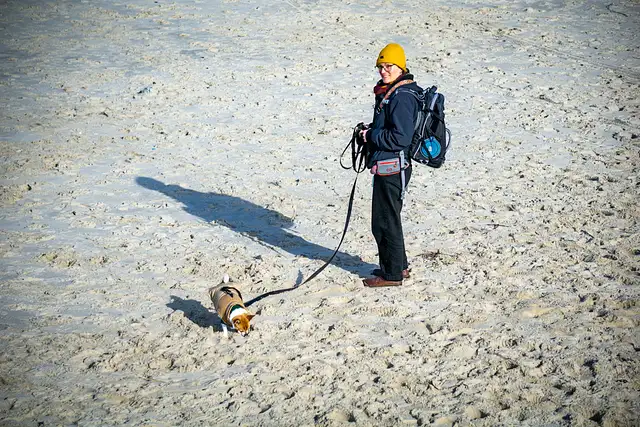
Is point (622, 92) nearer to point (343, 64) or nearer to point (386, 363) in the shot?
point (343, 64)

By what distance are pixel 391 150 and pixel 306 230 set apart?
1.98 metres

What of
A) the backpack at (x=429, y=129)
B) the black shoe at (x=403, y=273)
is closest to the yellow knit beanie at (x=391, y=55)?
the backpack at (x=429, y=129)

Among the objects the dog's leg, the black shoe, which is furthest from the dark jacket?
the dog's leg

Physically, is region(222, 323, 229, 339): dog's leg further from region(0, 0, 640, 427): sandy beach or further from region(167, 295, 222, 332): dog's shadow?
region(167, 295, 222, 332): dog's shadow

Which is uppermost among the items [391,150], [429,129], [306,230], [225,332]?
[429,129]

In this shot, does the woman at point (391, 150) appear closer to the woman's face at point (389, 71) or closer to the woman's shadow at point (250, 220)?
the woman's face at point (389, 71)

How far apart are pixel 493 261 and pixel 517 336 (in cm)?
130

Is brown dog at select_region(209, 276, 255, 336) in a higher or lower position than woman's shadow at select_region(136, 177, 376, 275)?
higher

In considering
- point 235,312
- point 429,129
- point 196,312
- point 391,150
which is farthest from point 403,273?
point 196,312

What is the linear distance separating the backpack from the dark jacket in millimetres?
53

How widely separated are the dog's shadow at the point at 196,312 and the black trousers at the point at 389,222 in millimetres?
1496

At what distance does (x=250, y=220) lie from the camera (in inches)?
292

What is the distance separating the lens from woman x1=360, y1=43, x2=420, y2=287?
5.32 metres

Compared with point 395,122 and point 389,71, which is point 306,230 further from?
point 389,71
